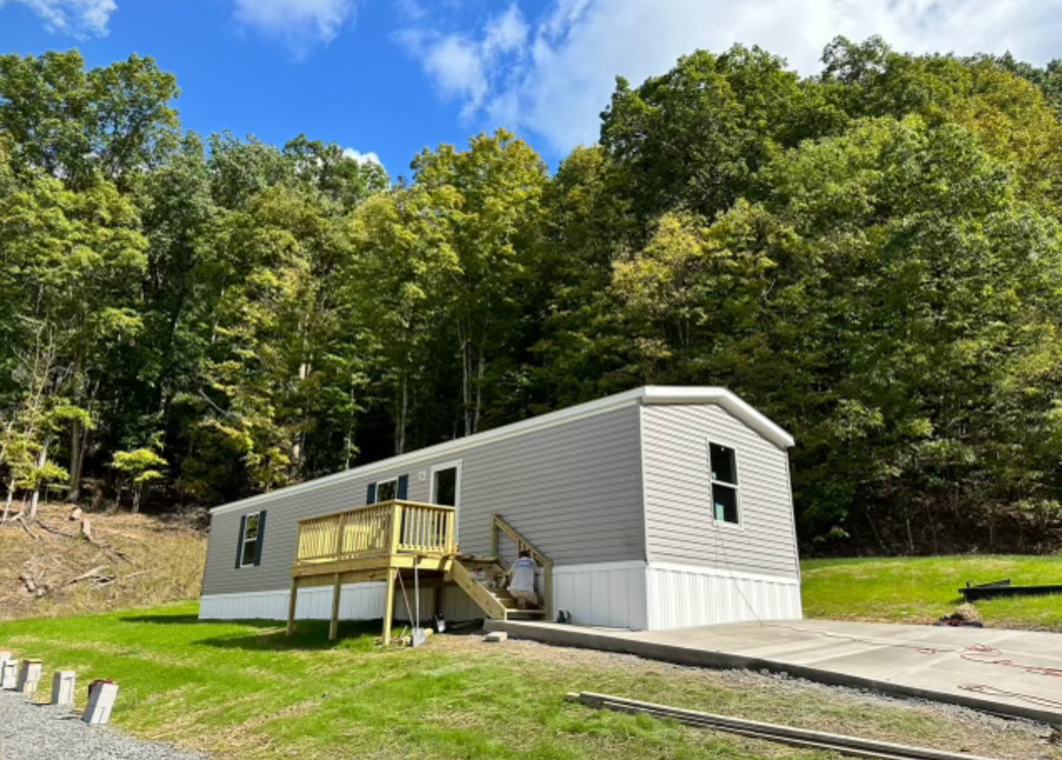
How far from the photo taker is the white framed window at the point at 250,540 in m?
15.8

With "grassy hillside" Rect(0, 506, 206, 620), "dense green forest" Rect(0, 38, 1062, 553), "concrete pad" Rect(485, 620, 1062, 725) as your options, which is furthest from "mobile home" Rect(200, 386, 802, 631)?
"grassy hillside" Rect(0, 506, 206, 620)

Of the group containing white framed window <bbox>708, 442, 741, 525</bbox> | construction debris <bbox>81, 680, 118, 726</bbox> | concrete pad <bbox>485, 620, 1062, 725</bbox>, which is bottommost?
construction debris <bbox>81, 680, 118, 726</bbox>

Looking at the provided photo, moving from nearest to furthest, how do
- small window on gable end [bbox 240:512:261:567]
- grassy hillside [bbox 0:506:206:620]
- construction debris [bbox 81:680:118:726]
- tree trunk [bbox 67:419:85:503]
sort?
construction debris [bbox 81:680:118:726]
small window on gable end [bbox 240:512:261:567]
grassy hillside [bbox 0:506:206:620]
tree trunk [bbox 67:419:85:503]

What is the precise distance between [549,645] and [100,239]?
2443 cm

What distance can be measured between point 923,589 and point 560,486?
6868 millimetres

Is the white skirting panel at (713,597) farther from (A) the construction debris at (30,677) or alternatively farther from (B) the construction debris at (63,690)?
(A) the construction debris at (30,677)

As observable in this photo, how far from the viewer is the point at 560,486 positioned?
1001cm

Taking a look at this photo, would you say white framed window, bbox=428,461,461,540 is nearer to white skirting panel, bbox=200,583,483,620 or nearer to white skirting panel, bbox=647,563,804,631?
white skirting panel, bbox=200,583,483,620

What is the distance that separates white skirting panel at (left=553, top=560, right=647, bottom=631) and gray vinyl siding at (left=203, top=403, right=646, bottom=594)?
141 millimetres

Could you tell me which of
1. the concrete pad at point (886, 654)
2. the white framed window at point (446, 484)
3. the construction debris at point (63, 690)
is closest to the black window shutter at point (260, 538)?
the white framed window at point (446, 484)

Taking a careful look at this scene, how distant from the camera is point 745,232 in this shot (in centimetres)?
1952

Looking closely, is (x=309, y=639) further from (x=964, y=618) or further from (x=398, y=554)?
(x=964, y=618)

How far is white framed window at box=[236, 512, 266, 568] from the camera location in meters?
15.8

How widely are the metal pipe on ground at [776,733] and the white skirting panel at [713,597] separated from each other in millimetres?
3547
